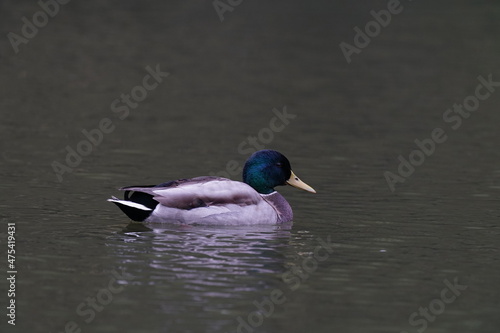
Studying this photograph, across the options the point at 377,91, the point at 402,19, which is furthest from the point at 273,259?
the point at 402,19

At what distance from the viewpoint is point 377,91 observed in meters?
28.1

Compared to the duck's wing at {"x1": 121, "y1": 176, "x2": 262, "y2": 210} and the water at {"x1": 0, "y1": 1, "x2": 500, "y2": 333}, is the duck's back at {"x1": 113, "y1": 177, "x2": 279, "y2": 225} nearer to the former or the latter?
the duck's wing at {"x1": 121, "y1": 176, "x2": 262, "y2": 210}

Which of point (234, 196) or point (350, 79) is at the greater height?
point (350, 79)

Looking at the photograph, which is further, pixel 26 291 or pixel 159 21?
pixel 159 21

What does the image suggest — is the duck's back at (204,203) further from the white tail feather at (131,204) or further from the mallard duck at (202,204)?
the white tail feather at (131,204)

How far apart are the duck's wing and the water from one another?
0.39 metres

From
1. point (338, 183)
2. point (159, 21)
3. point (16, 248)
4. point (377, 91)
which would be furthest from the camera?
point (159, 21)

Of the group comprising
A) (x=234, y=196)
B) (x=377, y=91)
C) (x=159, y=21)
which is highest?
(x=159, y=21)

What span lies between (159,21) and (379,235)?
2524 cm

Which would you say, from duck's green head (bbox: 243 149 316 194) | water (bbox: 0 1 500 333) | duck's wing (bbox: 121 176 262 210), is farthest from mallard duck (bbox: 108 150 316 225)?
duck's green head (bbox: 243 149 316 194)

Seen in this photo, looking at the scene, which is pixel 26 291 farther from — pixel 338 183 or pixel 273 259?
pixel 338 183

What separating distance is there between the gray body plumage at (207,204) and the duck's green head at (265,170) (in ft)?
2.16

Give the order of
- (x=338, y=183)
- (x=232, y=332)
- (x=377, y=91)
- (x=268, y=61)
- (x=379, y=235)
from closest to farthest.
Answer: (x=232, y=332)
(x=379, y=235)
(x=338, y=183)
(x=377, y=91)
(x=268, y=61)

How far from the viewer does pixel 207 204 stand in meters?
15.2
